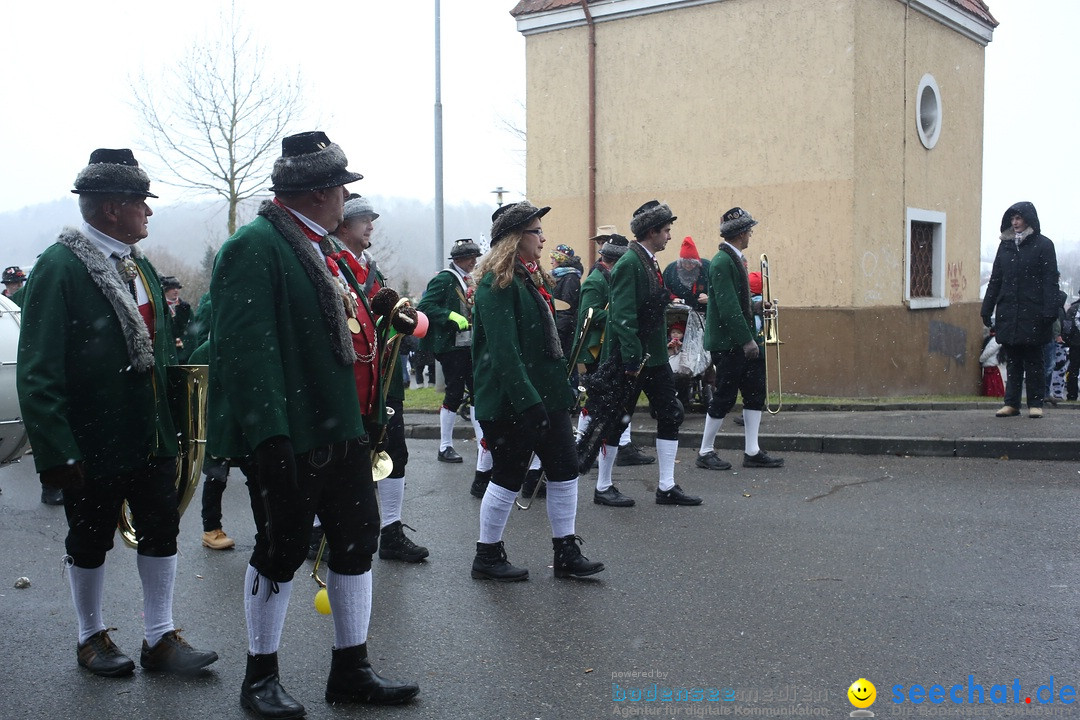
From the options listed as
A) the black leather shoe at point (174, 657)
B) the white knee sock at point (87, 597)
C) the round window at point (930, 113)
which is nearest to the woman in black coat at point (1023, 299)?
the round window at point (930, 113)

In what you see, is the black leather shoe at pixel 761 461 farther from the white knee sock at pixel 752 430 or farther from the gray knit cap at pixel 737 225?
the gray knit cap at pixel 737 225

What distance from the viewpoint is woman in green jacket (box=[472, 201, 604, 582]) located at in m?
5.02

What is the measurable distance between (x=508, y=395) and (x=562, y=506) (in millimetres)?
686

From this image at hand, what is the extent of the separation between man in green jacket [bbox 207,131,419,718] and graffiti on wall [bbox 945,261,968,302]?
14.7 metres

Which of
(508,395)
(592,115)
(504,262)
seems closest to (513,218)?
(504,262)

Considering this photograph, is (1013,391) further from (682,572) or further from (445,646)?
(445,646)

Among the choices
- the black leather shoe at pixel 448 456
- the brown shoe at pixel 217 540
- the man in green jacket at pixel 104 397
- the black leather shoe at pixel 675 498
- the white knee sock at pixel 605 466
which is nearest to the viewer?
the man in green jacket at pixel 104 397

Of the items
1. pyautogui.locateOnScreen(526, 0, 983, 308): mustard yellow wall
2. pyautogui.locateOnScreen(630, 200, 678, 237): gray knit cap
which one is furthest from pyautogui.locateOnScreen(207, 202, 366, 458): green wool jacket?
pyautogui.locateOnScreen(526, 0, 983, 308): mustard yellow wall

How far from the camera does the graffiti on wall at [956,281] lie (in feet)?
54.0

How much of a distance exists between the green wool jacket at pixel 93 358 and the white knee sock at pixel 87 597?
452mm

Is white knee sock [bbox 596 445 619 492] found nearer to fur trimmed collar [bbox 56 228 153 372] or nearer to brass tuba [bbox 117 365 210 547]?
brass tuba [bbox 117 365 210 547]

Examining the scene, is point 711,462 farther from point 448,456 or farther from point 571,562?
point 571,562

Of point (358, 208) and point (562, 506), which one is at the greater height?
point (358, 208)

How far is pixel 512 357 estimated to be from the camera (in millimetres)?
4934
